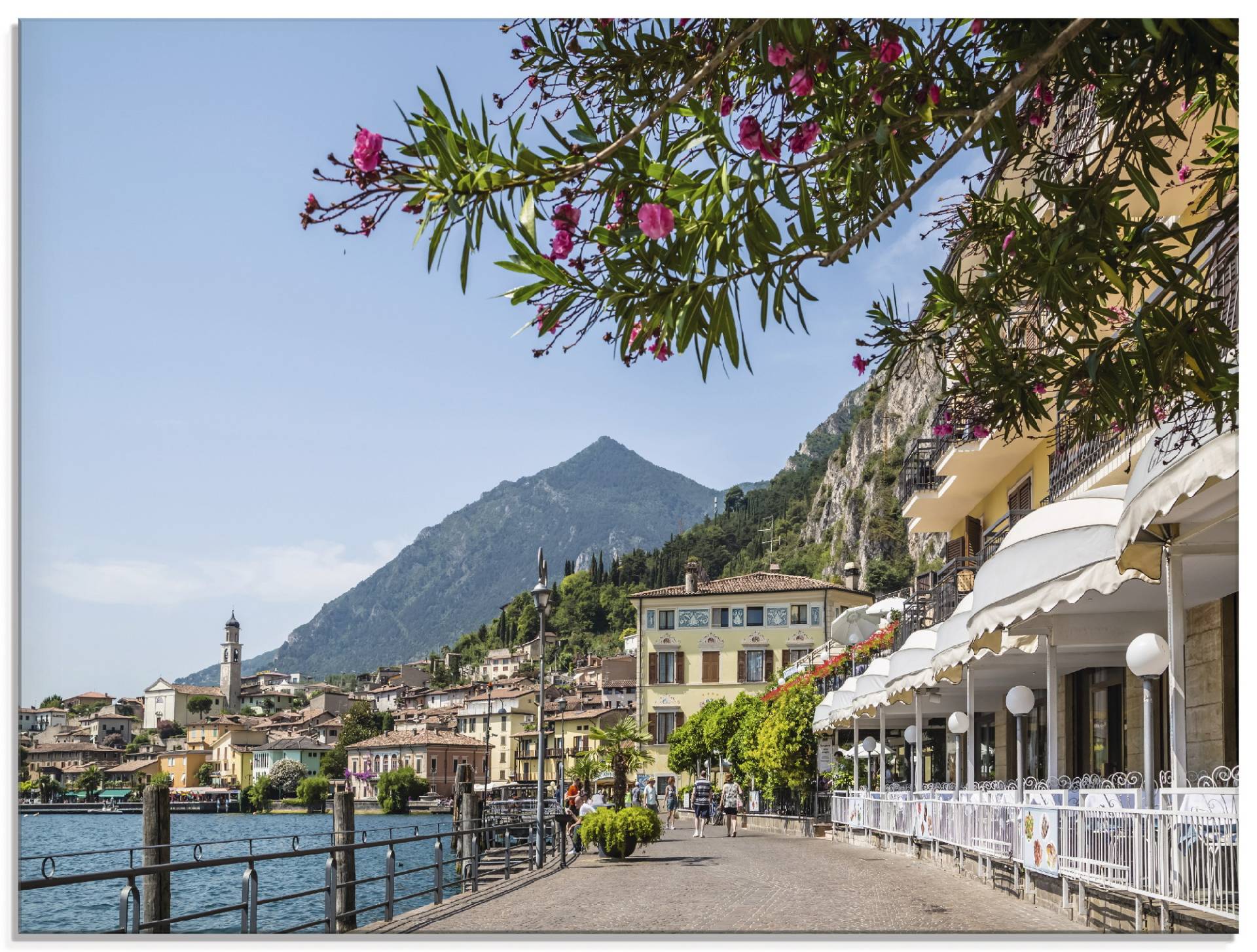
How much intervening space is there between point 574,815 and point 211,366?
59.1ft

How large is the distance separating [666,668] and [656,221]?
5179 cm

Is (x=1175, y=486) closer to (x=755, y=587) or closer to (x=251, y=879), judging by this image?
(x=251, y=879)

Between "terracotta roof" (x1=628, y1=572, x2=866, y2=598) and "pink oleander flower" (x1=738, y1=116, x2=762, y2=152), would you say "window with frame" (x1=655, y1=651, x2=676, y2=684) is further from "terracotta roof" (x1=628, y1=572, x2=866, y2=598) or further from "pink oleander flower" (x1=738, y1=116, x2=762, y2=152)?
"pink oleander flower" (x1=738, y1=116, x2=762, y2=152)

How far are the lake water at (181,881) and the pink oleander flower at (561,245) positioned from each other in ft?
14.1

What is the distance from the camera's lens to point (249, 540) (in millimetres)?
8984

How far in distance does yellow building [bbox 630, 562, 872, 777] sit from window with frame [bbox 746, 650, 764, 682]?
0.03 m

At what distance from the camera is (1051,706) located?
1084 cm

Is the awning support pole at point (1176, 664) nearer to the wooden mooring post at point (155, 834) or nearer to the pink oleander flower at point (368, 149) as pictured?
the pink oleander flower at point (368, 149)

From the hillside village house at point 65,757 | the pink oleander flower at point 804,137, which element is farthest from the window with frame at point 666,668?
the pink oleander flower at point 804,137

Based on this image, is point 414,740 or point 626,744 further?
point 414,740

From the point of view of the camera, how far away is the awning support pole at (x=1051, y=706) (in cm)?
1080

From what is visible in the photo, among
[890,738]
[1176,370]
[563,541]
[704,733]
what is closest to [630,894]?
[1176,370]

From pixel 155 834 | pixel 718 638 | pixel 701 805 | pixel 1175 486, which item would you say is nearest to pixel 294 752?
pixel 718 638

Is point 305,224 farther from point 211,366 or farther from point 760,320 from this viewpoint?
point 211,366
